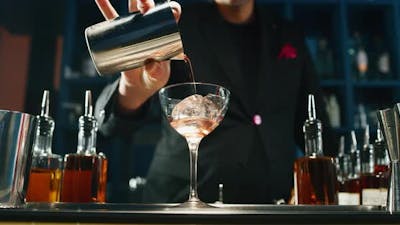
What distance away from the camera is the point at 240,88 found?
5.50 feet

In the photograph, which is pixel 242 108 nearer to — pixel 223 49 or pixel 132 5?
pixel 223 49

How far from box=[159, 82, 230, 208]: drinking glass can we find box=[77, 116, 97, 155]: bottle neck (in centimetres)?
25

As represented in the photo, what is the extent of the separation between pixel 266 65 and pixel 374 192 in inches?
28.3

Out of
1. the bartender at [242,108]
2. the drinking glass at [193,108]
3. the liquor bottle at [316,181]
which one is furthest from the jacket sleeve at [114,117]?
the liquor bottle at [316,181]

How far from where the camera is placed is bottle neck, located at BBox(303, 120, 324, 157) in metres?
1.12

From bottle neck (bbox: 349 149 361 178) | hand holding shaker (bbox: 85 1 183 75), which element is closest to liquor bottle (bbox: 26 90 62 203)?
hand holding shaker (bbox: 85 1 183 75)

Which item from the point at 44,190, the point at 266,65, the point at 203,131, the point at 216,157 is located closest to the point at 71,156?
the point at 44,190

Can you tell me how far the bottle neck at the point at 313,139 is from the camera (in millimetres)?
1117

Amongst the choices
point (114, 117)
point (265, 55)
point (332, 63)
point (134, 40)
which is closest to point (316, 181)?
point (134, 40)

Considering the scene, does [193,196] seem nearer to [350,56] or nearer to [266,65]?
[266,65]

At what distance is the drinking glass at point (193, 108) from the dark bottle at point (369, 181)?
41cm

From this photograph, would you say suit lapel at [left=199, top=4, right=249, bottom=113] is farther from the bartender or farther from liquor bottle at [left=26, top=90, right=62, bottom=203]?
liquor bottle at [left=26, top=90, right=62, bottom=203]

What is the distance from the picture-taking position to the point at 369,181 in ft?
3.98

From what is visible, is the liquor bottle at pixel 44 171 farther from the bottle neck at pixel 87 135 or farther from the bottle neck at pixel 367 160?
the bottle neck at pixel 367 160
